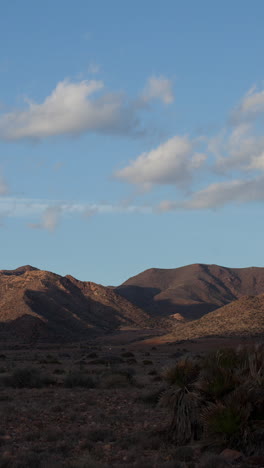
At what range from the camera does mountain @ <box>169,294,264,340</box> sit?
64.3 meters

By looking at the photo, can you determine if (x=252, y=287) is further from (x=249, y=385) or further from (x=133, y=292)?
(x=249, y=385)

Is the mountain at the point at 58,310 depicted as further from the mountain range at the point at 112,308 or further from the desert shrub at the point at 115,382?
the desert shrub at the point at 115,382

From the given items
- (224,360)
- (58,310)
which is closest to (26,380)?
(224,360)

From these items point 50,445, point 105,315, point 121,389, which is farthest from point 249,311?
point 50,445

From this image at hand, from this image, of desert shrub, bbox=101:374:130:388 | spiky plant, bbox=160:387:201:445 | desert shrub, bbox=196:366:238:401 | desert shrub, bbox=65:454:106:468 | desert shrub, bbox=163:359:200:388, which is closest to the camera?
desert shrub, bbox=65:454:106:468

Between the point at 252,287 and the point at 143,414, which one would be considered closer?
the point at 143,414

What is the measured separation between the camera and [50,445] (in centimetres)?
1207

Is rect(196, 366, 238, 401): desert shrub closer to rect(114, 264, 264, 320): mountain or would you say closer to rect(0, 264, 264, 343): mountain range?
rect(0, 264, 264, 343): mountain range

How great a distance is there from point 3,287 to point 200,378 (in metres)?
102

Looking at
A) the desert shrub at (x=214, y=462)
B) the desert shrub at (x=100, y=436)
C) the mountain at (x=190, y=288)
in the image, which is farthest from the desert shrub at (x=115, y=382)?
the mountain at (x=190, y=288)

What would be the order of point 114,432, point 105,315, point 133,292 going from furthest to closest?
1. point 133,292
2. point 105,315
3. point 114,432

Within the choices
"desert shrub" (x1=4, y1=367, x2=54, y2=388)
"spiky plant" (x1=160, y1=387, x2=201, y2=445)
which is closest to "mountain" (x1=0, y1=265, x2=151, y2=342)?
"desert shrub" (x1=4, y1=367, x2=54, y2=388)

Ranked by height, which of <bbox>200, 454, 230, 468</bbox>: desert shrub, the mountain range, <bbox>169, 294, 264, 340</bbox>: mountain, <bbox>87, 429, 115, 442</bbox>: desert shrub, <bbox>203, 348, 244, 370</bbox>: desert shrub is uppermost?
the mountain range

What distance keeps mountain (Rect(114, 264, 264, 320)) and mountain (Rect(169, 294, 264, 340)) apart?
51151mm
